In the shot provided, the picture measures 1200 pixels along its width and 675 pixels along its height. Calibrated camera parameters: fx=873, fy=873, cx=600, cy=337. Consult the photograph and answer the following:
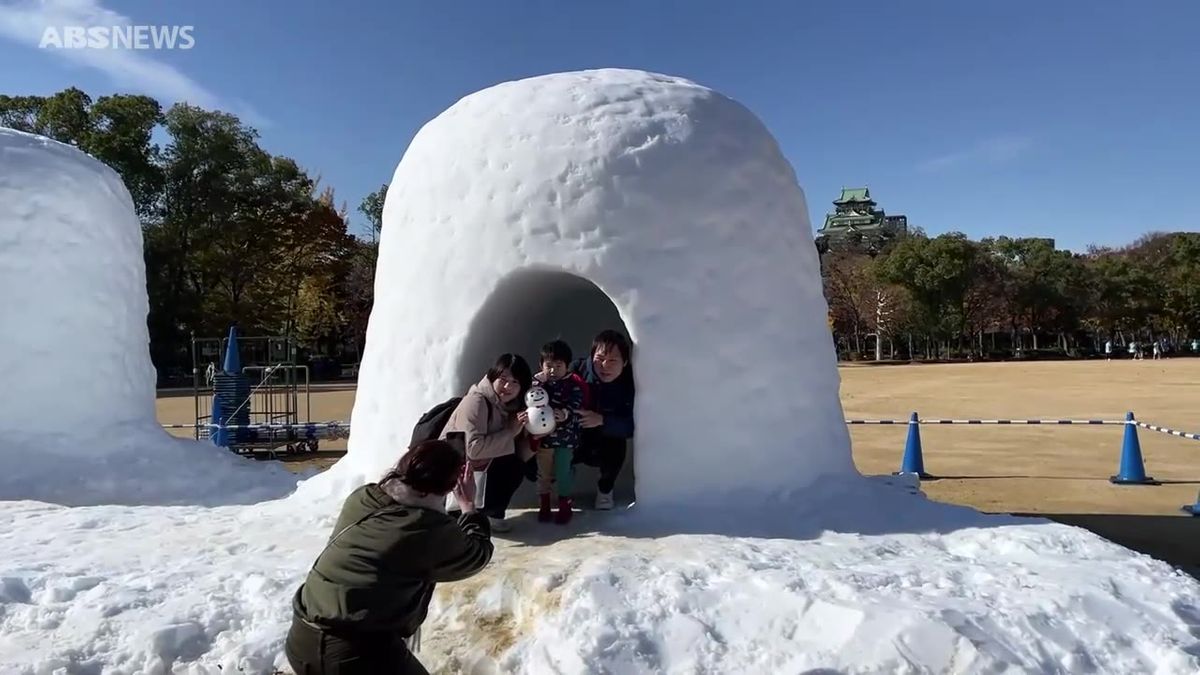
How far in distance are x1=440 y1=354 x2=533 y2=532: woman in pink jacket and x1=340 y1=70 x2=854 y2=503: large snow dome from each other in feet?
2.08

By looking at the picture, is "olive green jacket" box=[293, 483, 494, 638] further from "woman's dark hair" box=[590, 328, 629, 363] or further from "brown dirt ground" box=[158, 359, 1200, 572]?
"brown dirt ground" box=[158, 359, 1200, 572]

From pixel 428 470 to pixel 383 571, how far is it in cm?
32

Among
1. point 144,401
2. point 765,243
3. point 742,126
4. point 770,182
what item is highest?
point 742,126

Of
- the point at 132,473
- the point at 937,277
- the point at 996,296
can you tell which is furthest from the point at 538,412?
the point at 996,296

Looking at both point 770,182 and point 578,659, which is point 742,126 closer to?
point 770,182

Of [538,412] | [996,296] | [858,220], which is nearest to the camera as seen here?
[538,412]

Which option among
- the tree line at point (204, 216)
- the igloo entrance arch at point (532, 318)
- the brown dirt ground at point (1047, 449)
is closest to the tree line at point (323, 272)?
the tree line at point (204, 216)

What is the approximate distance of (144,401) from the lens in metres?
8.61

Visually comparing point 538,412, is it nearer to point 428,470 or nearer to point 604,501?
point 604,501

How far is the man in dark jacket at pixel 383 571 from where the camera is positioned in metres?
2.48

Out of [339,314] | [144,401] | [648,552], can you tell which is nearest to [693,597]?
[648,552]

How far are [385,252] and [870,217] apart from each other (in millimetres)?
78670

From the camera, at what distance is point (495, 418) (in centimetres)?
472

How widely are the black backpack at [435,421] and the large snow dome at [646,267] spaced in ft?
1.24
